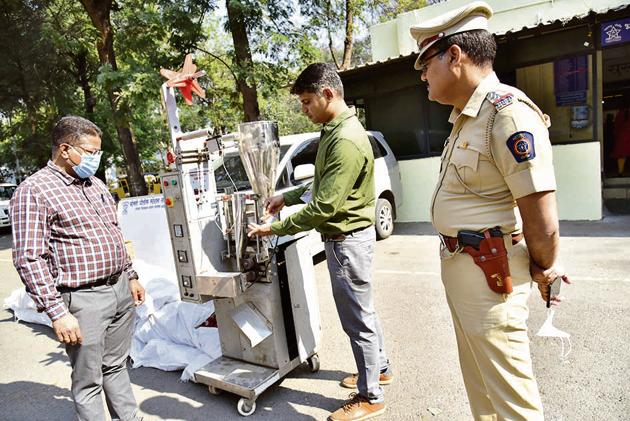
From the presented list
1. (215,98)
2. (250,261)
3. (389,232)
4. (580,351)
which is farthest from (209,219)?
(215,98)

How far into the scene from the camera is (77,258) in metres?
2.22

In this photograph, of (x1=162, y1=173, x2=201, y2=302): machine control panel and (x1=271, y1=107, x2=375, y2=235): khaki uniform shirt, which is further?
(x1=162, y1=173, x2=201, y2=302): machine control panel

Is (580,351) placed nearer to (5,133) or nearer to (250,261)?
(250,261)

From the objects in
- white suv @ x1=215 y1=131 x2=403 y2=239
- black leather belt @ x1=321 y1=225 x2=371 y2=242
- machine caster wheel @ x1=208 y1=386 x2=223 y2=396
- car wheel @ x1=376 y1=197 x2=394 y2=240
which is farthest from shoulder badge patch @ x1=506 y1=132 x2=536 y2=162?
car wheel @ x1=376 y1=197 x2=394 y2=240

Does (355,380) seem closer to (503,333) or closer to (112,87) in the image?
(503,333)

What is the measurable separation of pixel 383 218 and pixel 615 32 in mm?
4499

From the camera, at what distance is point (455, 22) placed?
61.9 inches

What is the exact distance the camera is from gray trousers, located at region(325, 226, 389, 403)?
7.86ft

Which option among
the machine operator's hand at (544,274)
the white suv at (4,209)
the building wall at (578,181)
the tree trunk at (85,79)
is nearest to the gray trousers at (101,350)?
the machine operator's hand at (544,274)

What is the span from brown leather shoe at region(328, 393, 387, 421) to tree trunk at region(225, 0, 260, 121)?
6.63 metres

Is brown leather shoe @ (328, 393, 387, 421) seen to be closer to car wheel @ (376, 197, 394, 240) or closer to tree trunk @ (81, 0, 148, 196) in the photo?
car wheel @ (376, 197, 394, 240)

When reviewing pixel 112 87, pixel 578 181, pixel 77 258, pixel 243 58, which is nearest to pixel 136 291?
pixel 77 258

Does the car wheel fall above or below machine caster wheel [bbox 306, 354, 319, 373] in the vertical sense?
above

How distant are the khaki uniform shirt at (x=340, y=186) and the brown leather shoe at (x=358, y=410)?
3.46ft
